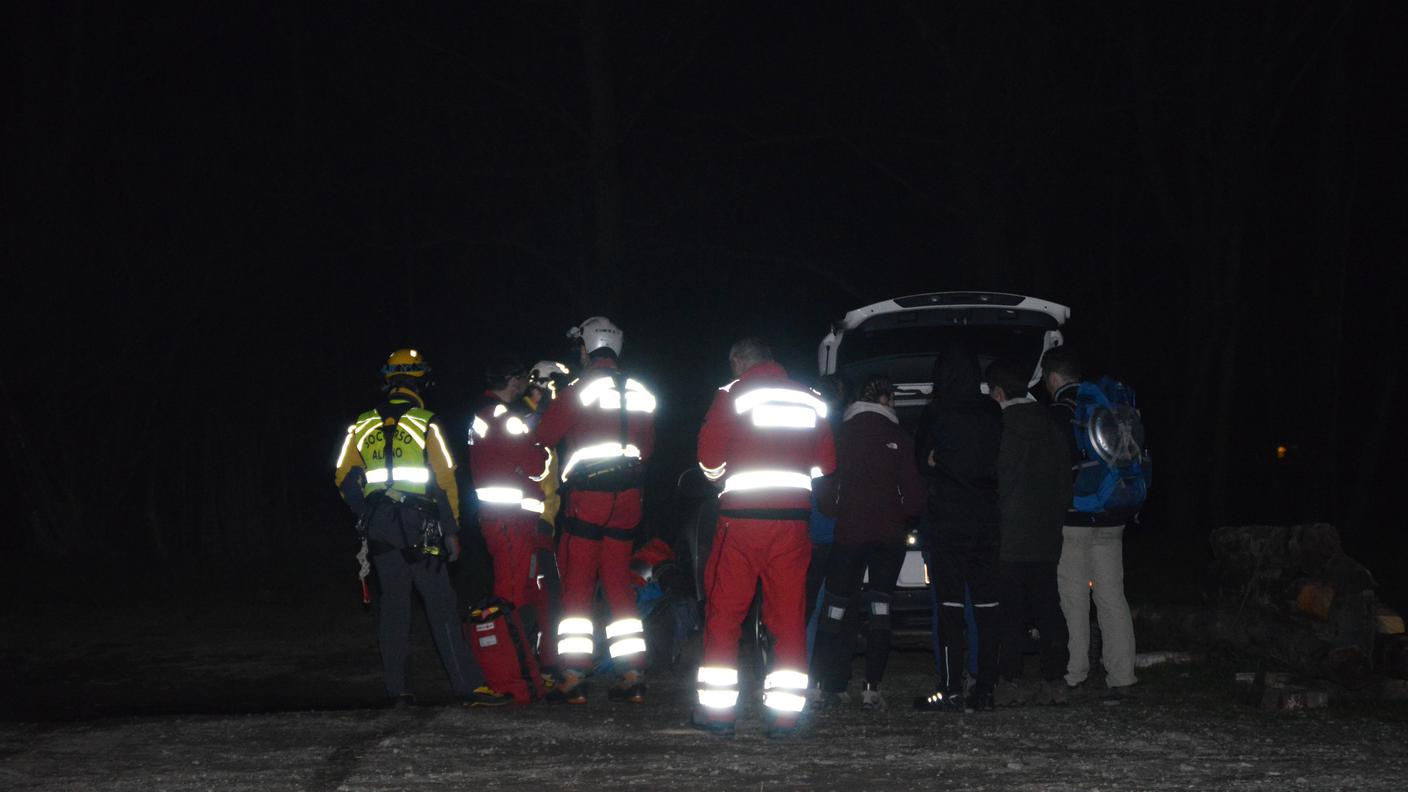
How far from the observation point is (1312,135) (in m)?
30.7

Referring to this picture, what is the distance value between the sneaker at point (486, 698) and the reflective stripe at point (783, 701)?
6.22ft

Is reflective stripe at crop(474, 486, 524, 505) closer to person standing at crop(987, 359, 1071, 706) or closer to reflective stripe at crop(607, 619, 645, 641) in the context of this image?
reflective stripe at crop(607, 619, 645, 641)

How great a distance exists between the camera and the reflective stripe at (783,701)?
25.8ft

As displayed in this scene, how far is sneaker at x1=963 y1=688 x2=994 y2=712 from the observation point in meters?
8.68

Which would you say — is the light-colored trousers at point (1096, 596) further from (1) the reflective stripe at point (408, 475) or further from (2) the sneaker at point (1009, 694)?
(1) the reflective stripe at point (408, 475)

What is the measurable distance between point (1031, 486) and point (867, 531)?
0.91 metres

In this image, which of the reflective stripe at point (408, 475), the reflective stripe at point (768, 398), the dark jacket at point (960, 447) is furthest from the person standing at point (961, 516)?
the reflective stripe at point (408, 475)

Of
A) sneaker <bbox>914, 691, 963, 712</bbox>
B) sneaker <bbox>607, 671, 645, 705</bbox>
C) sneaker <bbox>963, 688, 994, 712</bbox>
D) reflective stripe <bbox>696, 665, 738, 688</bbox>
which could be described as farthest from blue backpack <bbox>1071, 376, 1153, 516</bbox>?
sneaker <bbox>607, 671, 645, 705</bbox>

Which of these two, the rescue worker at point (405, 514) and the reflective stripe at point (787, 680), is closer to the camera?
the reflective stripe at point (787, 680)

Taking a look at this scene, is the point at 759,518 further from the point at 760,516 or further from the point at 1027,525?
the point at 1027,525

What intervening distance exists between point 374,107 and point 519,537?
12551mm

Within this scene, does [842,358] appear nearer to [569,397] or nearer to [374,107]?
[569,397]

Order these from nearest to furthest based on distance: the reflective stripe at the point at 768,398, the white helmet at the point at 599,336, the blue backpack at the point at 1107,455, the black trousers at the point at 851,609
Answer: the reflective stripe at the point at 768,398 → the black trousers at the point at 851,609 → the blue backpack at the point at 1107,455 → the white helmet at the point at 599,336

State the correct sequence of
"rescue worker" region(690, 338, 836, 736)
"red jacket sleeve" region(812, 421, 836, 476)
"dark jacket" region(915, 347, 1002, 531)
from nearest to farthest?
"rescue worker" region(690, 338, 836, 736) → "red jacket sleeve" region(812, 421, 836, 476) → "dark jacket" region(915, 347, 1002, 531)
